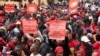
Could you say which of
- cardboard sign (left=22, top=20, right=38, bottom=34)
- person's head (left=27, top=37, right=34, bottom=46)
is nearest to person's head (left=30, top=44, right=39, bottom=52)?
person's head (left=27, top=37, right=34, bottom=46)

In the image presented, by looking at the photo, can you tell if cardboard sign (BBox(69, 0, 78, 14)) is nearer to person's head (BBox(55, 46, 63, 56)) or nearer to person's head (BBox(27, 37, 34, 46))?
Result: person's head (BBox(27, 37, 34, 46))

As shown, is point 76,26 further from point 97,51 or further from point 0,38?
point 97,51

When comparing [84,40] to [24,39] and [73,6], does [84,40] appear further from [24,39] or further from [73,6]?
[73,6]

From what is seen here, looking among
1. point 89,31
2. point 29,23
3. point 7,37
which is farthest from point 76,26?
point 7,37

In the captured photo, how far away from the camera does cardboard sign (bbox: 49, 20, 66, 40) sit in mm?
13836

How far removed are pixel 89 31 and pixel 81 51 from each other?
2651mm

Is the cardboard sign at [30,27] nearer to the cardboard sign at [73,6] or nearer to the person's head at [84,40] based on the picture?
the person's head at [84,40]

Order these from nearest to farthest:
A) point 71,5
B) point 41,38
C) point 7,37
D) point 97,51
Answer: point 97,51 → point 41,38 → point 7,37 → point 71,5

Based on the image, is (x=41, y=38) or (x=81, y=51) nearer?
(x=81, y=51)

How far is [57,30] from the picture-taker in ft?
45.9

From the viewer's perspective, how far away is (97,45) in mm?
12789

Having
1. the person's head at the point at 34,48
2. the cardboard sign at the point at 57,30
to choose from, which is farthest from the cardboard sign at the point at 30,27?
the person's head at the point at 34,48

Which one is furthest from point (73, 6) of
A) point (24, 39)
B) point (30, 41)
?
point (30, 41)

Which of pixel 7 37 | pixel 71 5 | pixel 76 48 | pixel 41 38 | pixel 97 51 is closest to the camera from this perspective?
pixel 97 51
